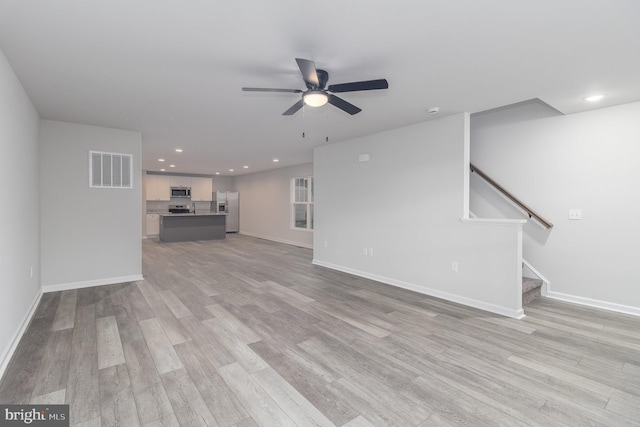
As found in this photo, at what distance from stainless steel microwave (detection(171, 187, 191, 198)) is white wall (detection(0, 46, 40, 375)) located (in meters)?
7.03

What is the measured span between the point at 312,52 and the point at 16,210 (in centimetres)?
299

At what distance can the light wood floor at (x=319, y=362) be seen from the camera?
1815mm

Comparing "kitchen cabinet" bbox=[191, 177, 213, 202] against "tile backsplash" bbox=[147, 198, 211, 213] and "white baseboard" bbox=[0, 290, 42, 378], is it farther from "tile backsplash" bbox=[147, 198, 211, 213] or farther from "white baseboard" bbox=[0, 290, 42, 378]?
"white baseboard" bbox=[0, 290, 42, 378]

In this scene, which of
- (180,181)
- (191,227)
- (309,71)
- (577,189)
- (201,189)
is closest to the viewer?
(309,71)

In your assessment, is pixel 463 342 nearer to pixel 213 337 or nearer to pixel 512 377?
pixel 512 377

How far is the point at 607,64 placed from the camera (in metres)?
2.48

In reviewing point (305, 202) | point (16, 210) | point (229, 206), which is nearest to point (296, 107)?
point (16, 210)

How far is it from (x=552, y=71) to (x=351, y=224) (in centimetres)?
348

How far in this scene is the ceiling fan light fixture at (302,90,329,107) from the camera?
2467mm

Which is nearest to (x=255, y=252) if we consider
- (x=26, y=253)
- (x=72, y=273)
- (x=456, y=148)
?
(x=72, y=273)

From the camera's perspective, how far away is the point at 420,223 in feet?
14.1

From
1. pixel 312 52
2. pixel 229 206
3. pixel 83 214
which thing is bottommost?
pixel 83 214

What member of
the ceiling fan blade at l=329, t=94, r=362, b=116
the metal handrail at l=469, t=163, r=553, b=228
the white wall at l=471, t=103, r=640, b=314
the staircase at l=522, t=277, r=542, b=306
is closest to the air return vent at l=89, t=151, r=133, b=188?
the ceiling fan blade at l=329, t=94, r=362, b=116

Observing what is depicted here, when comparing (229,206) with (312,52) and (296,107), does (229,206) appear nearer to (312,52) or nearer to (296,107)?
(296,107)
